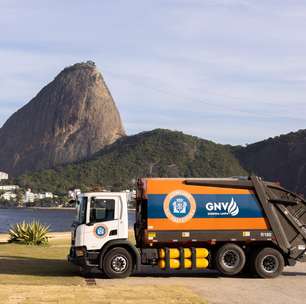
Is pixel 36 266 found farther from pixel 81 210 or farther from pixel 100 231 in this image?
pixel 100 231

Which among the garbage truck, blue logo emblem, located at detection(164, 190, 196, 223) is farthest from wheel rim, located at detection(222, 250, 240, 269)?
blue logo emblem, located at detection(164, 190, 196, 223)

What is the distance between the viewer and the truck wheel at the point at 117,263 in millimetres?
18734

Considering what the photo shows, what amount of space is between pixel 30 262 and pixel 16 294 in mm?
7955

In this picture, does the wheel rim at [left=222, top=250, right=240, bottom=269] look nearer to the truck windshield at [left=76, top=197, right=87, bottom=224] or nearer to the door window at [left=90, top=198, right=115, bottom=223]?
the door window at [left=90, top=198, right=115, bottom=223]

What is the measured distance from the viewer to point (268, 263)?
1958 cm

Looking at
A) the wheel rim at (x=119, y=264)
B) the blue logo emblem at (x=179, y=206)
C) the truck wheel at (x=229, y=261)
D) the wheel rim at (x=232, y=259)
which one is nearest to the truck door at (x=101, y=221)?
the wheel rim at (x=119, y=264)

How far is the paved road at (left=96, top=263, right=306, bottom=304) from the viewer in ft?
50.1

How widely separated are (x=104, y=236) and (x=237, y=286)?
4023 mm

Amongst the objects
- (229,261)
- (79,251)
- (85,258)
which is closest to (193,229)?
(229,261)

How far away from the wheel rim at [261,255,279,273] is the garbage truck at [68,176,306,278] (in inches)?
1.2

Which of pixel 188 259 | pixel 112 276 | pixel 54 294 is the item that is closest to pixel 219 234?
pixel 188 259

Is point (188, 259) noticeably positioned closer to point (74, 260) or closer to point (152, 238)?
point (152, 238)

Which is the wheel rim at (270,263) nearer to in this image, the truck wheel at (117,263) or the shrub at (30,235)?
the truck wheel at (117,263)

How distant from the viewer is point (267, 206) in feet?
64.4
